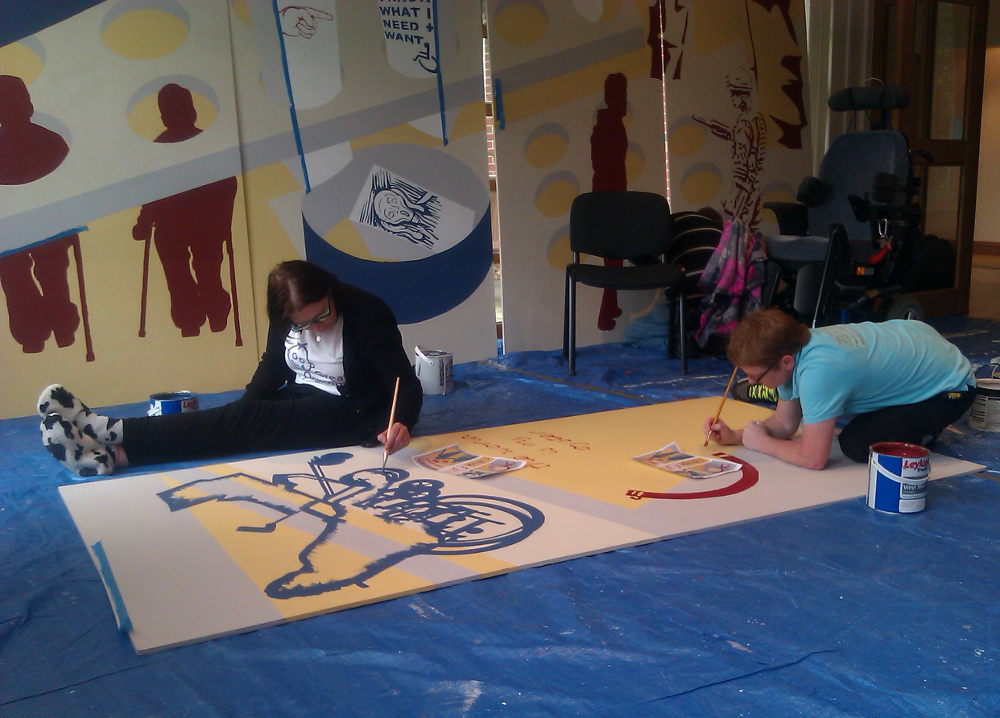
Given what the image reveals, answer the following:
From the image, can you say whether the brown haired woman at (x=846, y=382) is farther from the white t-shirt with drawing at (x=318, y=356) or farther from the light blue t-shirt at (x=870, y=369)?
the white t-shirt with drawing at (x=318, y=356)

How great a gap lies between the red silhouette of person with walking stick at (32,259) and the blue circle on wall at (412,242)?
3.51ft

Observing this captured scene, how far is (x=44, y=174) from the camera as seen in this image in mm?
3520

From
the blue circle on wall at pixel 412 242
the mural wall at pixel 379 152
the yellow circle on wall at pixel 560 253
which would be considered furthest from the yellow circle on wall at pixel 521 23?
the yellow circle on wall at pixel 560 253

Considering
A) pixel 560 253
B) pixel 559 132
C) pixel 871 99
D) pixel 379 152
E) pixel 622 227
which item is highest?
pixel 871 99

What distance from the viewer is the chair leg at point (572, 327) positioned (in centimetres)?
Answer: 409

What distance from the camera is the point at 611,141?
4695 mm

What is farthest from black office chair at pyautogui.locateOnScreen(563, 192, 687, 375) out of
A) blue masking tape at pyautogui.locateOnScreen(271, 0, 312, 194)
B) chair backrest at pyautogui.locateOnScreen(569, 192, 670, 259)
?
blue masking tape at pyautogui.locateOnScreen(271, 0, 312, 194)

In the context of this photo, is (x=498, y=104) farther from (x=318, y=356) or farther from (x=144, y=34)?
(x=318, y=356)

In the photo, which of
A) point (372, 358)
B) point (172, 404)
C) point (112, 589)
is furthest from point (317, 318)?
point (112, 589)

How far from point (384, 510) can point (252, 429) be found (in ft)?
2.47

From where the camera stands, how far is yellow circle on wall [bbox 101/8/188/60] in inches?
140

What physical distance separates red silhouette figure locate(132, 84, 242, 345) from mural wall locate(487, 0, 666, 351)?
144cm

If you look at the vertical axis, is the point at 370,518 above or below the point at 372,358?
below

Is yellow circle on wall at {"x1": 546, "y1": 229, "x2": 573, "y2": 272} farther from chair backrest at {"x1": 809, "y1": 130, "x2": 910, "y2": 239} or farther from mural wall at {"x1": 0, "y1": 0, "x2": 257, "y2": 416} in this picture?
mural wall at {"x1": 0, "y1": 0, "x2": 257, "y2": 416}
